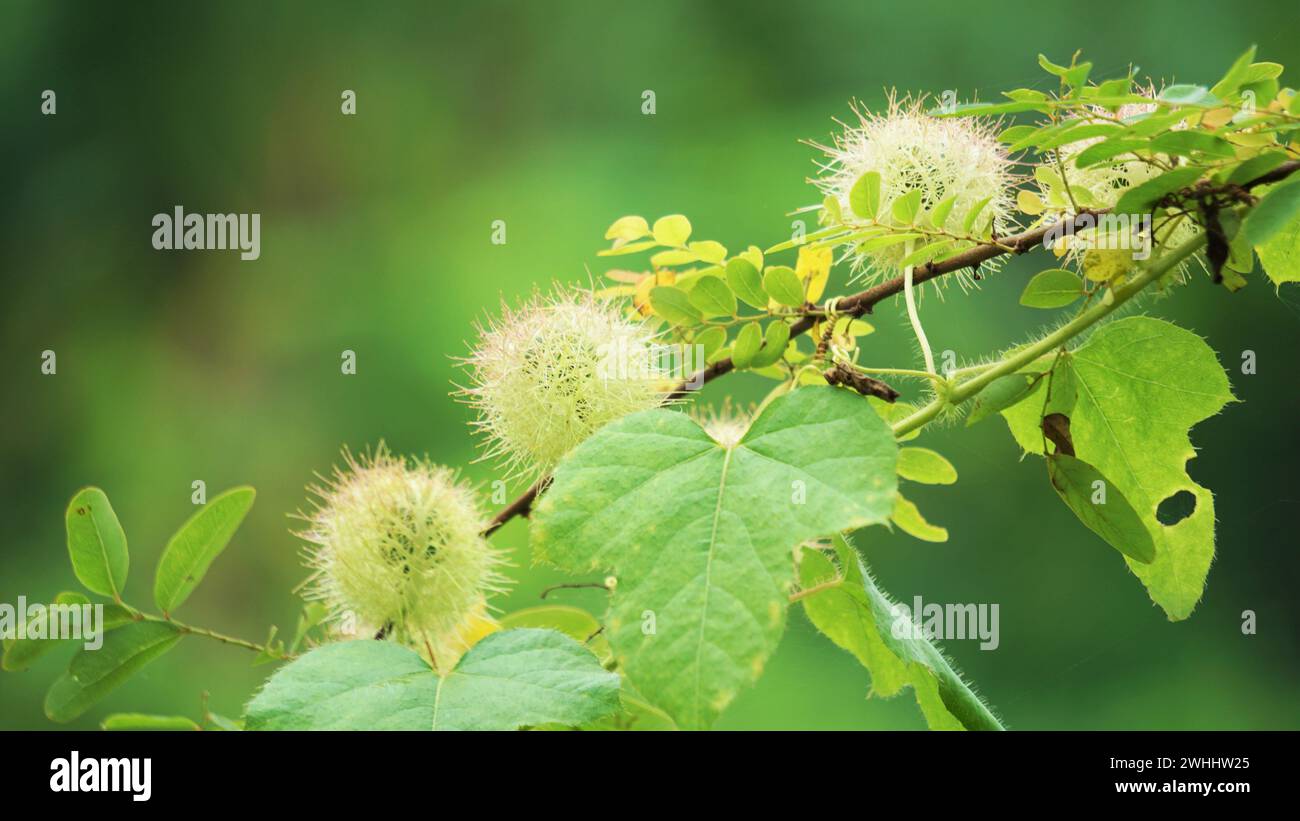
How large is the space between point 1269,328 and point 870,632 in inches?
76.5

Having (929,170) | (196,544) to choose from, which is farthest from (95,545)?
(929,170)

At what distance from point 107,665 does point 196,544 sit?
7cm

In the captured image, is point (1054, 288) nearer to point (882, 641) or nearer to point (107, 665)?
point (882, 641)

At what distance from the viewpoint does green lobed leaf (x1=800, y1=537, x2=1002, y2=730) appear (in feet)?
1.45

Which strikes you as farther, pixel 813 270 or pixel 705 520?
pixel 813 270

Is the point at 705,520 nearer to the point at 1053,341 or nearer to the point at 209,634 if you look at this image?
the point at 1053,341

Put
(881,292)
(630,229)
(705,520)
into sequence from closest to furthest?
(705,520)
(881,292)
(630,229)

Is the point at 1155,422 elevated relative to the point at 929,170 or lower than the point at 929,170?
lower

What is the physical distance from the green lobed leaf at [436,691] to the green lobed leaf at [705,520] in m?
0.04

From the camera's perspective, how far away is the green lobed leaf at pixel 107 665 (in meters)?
0.51

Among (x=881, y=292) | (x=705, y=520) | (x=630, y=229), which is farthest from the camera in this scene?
Result: (x=630, y=229)

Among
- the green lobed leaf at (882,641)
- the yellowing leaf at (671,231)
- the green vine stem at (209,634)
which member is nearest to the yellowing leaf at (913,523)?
the green lobed leaf at (882,641)

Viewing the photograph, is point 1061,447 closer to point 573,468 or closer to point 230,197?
point 573,468

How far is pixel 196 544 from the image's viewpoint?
546 mm
